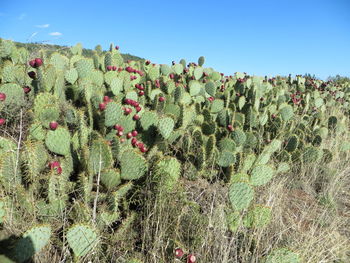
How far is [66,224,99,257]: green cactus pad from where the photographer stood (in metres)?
1.88

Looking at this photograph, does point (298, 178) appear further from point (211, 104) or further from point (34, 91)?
point (34, 91)

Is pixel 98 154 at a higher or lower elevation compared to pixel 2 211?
higher

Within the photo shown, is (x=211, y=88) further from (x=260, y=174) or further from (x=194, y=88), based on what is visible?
(x=260, y=174)

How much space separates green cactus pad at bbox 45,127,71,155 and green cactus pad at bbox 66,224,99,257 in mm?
928

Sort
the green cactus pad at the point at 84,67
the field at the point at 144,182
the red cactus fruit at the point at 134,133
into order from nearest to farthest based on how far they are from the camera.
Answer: the field at the point at 144,182 → the red cactus fruit at the point at 134,133 → the green cactus pad at the point at 84,67

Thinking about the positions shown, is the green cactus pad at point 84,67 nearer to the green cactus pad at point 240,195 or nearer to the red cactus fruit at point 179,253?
the green cactus pad at point 240,195

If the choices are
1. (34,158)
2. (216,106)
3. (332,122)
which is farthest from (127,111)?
(332,122)

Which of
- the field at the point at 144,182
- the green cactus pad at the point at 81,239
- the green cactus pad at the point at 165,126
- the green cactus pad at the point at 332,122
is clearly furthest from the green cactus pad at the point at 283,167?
the green cactus pad at the point at 81,239

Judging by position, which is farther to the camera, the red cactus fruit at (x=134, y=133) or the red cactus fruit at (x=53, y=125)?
the red cactus fruit at (x=134, y=133)

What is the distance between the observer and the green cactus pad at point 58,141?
2.60 metres

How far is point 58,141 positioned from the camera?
262cm

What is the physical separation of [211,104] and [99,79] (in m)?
1.57

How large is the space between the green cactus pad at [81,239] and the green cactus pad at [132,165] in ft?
2.30

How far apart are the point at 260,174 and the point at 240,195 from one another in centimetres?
70
